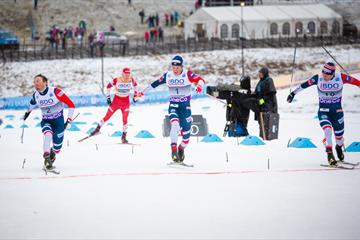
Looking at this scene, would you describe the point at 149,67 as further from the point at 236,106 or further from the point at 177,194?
the point at 177,194

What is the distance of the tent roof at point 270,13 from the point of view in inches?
2245

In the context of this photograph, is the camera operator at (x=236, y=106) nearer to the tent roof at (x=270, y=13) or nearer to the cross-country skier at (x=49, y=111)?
the cross-country skier at (x=49, y=111)

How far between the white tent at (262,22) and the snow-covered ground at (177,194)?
3967 cm

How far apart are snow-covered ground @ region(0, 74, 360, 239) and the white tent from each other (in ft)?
130

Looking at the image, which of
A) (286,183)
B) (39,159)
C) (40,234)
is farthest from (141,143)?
(40,234)

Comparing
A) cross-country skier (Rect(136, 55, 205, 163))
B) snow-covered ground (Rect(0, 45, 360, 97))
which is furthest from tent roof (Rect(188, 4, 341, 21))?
cross-country skier (Rect(136, 55, 205, 163))

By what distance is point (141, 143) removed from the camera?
17719 millimetres

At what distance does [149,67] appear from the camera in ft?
158

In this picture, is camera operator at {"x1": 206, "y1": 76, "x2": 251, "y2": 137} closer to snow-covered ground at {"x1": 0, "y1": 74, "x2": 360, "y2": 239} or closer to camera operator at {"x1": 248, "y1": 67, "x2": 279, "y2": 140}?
camera operator at {"x1": 248, "y1": 67, "x2": 279, "y2": 140}

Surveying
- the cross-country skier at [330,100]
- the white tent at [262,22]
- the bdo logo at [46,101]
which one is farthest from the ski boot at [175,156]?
the white tent at [262,22]

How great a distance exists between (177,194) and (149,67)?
37.7 metres

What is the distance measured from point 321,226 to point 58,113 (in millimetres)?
5995

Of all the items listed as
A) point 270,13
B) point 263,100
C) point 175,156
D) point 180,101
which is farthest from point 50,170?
point 270,13

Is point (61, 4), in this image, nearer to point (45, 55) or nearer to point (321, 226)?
point (45, 55)
